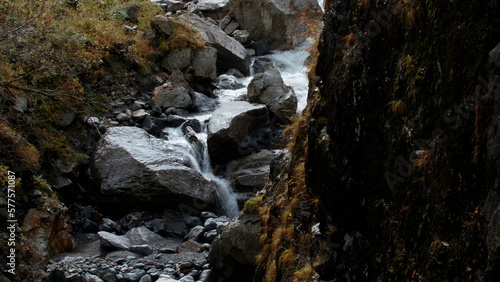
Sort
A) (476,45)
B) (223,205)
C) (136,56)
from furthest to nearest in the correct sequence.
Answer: (136,56) → (223,205) → (476,45)

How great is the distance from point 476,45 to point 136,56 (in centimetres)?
1346

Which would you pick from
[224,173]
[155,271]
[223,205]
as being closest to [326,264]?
[155,271]

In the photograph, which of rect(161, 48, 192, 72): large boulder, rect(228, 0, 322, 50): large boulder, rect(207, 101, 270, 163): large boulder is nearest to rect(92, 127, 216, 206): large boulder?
rect(207, 101, 270, 163): large boulder

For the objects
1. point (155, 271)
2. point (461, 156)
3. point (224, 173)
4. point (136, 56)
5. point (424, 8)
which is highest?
point (136, 56)

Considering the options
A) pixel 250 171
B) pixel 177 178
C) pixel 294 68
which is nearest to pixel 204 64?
pixel 294 68

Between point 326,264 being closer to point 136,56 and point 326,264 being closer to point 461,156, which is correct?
point 461,156

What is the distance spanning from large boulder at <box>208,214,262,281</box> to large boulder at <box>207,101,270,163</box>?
4.51 m

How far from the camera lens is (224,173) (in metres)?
11.6

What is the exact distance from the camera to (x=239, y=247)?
689cm

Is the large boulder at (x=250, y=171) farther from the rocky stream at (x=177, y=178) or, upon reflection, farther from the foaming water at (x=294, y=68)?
the foaming water at (x=294, y=68)

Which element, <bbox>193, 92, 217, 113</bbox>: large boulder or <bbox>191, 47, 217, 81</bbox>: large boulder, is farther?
<bbox>191, 47, 217, 81</bbox>: large boulder

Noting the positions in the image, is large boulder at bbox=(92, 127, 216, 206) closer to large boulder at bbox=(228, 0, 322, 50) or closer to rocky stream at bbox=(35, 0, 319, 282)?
rocky stream at bbox=(35, 0, 319, 282)

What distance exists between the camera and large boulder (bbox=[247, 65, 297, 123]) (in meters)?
12.8

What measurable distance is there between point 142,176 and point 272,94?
5.40 metres
